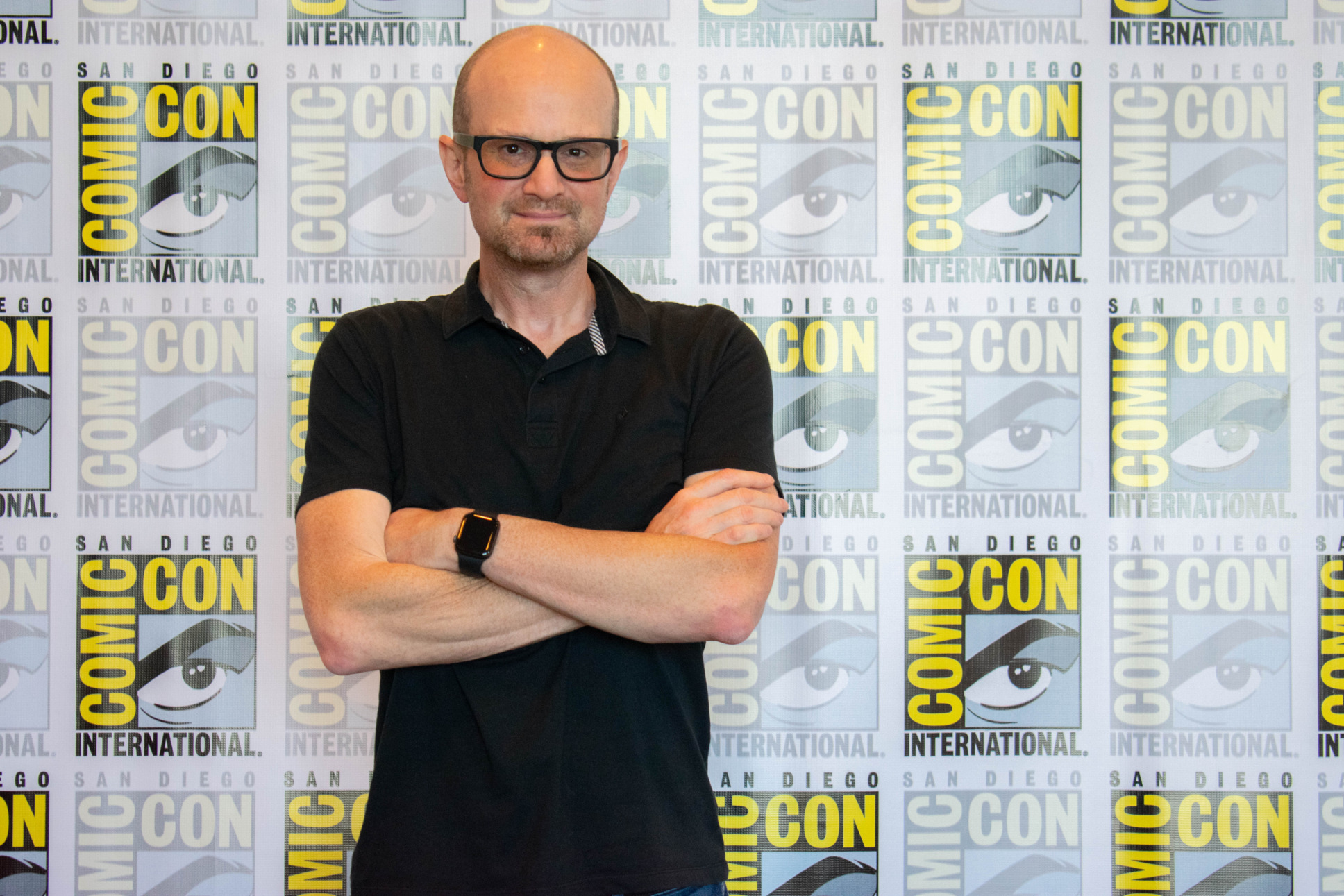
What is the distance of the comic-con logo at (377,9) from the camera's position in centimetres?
217

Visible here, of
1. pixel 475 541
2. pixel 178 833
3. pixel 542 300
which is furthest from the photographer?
pixel 178 833

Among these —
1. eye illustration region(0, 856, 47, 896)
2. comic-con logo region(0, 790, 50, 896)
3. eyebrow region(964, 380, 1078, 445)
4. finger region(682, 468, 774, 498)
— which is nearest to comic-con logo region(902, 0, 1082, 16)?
eyebrow region(964, 380, 1078, 445)

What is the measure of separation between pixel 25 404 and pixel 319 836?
1191 millimetres

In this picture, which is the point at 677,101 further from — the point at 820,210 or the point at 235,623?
the point at 235,623

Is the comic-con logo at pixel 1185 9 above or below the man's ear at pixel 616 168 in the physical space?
above

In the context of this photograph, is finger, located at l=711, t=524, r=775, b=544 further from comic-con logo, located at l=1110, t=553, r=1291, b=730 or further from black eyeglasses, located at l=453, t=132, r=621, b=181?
comic-con logo, located at l=1110, t=553, r=1291, b=730

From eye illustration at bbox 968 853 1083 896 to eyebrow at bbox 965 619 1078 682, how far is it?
0.44m

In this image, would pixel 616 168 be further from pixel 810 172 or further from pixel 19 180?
pixel 19 180

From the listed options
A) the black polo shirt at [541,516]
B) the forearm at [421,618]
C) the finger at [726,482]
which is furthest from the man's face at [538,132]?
the forearm at [421,618]

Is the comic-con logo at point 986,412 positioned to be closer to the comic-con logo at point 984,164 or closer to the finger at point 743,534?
the comic-con logo at point 984,164

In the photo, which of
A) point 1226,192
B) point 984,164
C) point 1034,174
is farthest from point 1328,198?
point 984,164

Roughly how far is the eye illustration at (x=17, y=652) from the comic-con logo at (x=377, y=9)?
152 cm

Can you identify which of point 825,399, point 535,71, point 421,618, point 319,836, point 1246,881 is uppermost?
point 535,71

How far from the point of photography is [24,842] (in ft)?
7.10
